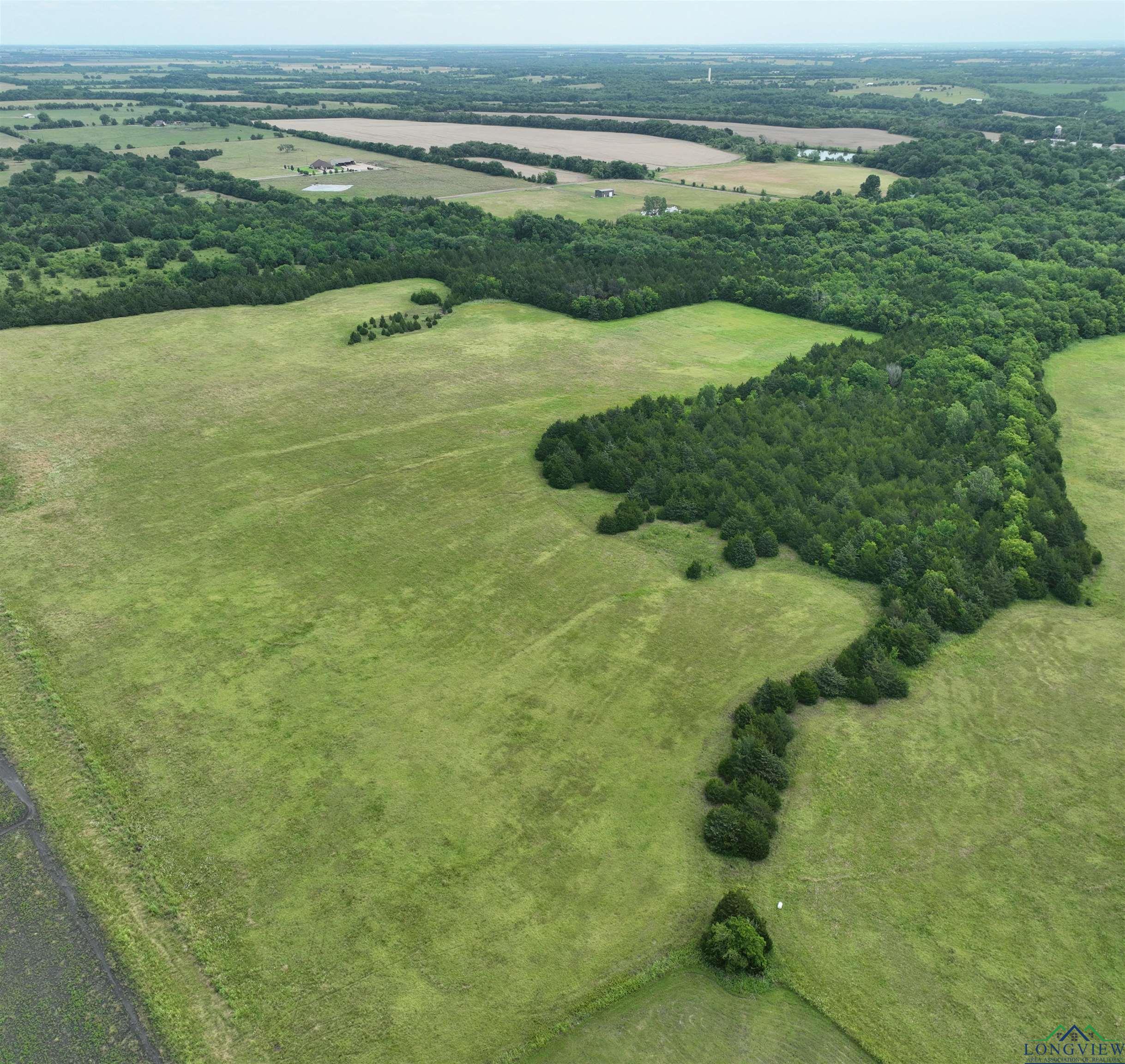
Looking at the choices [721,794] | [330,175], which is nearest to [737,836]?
[721,794]

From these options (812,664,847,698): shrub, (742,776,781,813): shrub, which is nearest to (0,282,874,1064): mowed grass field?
(812,664,847,698): shrub

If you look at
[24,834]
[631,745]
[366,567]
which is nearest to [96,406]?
[366,567]

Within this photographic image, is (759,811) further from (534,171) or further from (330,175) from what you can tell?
(534,171)

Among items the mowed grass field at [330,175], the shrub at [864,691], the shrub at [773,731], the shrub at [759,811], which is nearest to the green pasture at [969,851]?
the shrub at [864,691]

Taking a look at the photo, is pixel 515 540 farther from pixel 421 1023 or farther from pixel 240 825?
pixel 421 1023

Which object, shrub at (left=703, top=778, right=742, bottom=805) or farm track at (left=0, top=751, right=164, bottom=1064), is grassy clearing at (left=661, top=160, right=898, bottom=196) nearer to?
shrub at (left=703, top=778, right=742, bottom=805)
